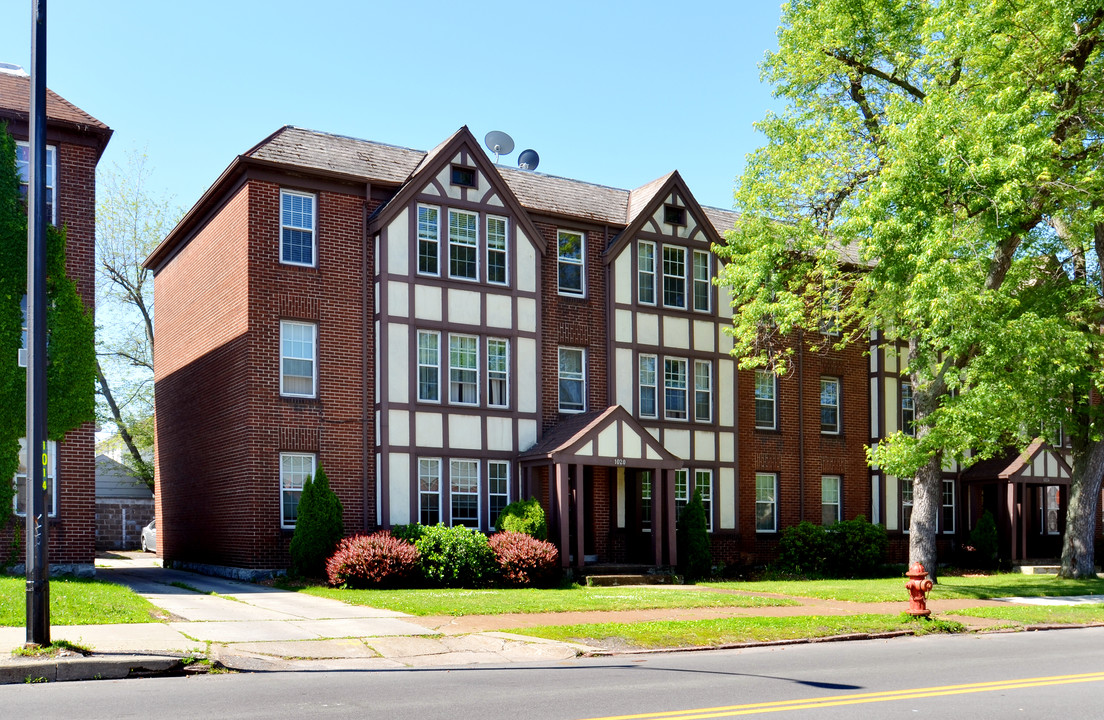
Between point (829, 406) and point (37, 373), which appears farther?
point (829, 406)

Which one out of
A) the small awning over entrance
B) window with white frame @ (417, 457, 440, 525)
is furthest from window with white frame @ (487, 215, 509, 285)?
window with white frame @ (417, 457, 440, 525)

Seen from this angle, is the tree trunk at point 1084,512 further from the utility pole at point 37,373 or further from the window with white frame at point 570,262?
the utility pole at point 37,373

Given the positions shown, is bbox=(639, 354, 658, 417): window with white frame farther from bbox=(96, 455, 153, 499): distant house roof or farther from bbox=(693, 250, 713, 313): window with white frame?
bbox=(96, 455, 153, 499): distant house roof

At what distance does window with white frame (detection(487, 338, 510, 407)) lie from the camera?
27.1 m

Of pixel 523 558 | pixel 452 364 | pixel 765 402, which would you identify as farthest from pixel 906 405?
pixel 523 558

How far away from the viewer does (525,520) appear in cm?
2514

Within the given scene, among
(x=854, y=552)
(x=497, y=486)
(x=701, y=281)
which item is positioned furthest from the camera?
(x=854, y=552)

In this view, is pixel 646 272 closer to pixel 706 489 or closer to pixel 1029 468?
pixel 706 489

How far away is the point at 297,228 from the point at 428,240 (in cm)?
297

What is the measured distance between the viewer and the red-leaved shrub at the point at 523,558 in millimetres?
23609

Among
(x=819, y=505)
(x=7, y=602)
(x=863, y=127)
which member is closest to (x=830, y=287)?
(x=863, y=127)

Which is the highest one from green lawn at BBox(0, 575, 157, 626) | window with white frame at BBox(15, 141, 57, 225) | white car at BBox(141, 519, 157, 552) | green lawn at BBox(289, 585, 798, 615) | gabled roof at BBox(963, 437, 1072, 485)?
window with white frame at BBox(15, 141, 57, 225)

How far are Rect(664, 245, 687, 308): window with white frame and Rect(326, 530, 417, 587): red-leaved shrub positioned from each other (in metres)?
10.8

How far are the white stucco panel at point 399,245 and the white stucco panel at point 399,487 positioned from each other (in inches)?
166
